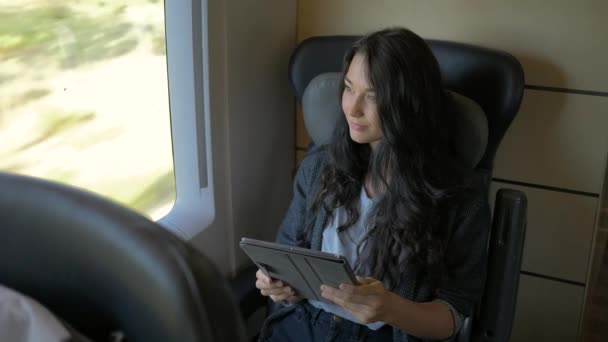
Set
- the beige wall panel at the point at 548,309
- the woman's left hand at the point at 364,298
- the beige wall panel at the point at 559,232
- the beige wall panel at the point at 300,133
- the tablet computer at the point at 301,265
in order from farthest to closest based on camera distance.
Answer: the beige wall panel at the point at 300,133
the beige wall panel at the point at 548,309
the beige wall panel at the point at 559,232
the woman's left hand at the point at 364,298
the tablet computer at the point at 301,265

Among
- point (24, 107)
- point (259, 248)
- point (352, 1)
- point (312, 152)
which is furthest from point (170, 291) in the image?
point (352, 1)

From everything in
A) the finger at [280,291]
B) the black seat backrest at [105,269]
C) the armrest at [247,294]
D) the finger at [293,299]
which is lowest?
the armrest at [247,294]

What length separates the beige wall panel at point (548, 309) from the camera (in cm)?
193

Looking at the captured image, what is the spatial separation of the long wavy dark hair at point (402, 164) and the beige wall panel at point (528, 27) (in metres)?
0.44

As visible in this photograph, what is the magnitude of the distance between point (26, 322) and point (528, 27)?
149 cm

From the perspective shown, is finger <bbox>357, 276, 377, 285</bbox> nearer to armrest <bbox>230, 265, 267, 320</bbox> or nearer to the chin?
the chin

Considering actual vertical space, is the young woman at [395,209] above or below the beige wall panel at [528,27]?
below

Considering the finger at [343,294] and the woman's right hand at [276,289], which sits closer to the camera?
the finger at [343,294]

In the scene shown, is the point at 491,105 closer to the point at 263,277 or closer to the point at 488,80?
the point at 488,80

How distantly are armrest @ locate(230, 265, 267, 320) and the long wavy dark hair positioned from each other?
346 millimetres

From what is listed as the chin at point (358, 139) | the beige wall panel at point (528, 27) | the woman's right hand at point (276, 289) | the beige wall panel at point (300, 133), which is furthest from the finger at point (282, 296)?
the beige wall panel at point (528, 27)

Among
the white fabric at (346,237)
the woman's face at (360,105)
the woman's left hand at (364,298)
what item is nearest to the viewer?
the woman's left hand at (364,298)

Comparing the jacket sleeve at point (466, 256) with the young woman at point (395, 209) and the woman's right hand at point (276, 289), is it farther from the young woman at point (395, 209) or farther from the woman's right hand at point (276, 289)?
the woman's right hand at point (276, 289)

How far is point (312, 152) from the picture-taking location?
1.61m
